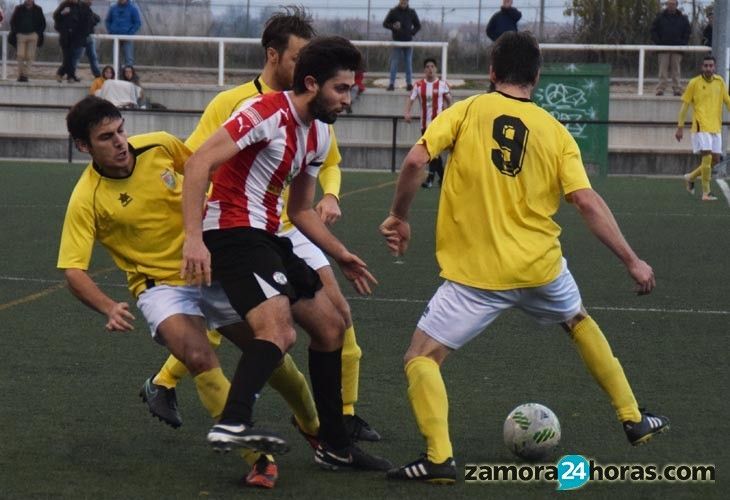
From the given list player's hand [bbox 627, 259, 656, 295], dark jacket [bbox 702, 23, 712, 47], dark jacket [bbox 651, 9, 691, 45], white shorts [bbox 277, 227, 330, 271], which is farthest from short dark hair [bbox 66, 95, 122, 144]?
dark jacket [bbox 702, 23, 712, 47]

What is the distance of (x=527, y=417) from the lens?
6.16m

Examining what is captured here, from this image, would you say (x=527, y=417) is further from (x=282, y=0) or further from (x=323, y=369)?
(x=282, y=0)

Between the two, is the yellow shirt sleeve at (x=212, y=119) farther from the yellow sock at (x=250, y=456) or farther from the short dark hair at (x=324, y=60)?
the yellow sock at (x=250, y=456)

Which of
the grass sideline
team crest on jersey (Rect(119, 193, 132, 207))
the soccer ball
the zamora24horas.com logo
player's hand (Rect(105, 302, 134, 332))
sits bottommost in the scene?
the grass sideline

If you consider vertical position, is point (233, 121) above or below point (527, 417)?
above

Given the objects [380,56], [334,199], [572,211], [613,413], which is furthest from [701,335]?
[380,56]

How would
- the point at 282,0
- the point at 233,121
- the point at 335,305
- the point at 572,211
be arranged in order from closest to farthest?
the point at 233,121 < the point at 335,305 < the point at 572,211 < the point at 282,0

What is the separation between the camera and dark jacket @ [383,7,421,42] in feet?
97.0

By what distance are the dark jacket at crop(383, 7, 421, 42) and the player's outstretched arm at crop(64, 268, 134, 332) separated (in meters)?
24.2

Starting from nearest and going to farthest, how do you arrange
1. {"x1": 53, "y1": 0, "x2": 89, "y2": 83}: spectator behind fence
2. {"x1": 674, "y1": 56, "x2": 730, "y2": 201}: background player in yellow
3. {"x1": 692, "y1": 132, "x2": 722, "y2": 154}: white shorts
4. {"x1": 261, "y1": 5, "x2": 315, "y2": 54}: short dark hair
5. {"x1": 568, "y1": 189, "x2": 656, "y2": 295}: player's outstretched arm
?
{"x1": 568, "y1": 189, "x2": 656, "y2": 295}: player's outstretched arm, {"x1": 261, "y1": 5, "x2": 315, "y2": 54}: short dark hair, {"x1": 692, "y1": 132, "x2": 722, "y2": 154}: white shorts, {"x1": 674, "y1": 56, "x2": 730, "y2": 201}: background player in yellow, {"x1": 53, "y1": 0, "x2": 89, "y2": 83}: spectator behind fence

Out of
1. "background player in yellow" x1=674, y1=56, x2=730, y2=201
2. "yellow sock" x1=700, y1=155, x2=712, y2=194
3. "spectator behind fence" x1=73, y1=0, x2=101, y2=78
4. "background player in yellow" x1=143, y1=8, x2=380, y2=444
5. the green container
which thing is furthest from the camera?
"spectator behind fence" x1=73, y1=0, x2=101, y2=78

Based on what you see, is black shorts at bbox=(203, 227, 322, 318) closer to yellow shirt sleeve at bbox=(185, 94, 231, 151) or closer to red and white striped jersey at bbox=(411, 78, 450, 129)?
yellow shirt sleeve at bbox=(185, 94, 231, 151)

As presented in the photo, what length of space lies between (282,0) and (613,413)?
29.6 meters

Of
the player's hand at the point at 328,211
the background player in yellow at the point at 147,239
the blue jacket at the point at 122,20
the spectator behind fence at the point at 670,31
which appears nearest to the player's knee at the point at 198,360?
the background player in yellow at the point at 147,239
